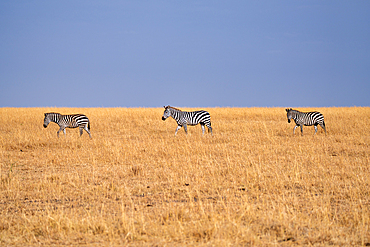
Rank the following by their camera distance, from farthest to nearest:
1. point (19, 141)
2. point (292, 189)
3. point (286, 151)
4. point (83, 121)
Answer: point (83, 121) < point (19, 141) < point (286, 151) < point (292, 189)

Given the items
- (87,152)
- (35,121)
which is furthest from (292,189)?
(35,121)

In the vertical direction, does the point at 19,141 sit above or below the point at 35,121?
below

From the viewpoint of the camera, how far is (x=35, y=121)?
2522cm

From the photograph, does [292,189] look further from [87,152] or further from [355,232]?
[87,152]

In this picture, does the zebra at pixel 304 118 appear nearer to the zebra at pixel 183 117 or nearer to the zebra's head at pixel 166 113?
the zebra at pixel 183 117

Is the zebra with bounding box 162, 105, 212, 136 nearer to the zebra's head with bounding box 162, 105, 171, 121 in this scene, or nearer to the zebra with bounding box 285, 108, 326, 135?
the zebra's head with bounding box 162, 105, 171, 121

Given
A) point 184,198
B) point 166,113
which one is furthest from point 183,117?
point 184,198

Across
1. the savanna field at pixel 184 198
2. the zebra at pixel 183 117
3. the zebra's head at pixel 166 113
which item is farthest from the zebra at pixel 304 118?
the zebra's head at pixel 166 113

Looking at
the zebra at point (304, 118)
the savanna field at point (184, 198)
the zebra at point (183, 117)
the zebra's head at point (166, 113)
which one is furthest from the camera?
the zebra at point (304, 118)

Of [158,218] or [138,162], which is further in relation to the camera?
[138,162]

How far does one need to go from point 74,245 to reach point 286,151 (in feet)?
29.6

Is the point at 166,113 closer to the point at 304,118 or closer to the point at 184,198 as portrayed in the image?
the point at 304,118

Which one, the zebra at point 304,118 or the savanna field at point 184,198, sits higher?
the zebra at point 304,118

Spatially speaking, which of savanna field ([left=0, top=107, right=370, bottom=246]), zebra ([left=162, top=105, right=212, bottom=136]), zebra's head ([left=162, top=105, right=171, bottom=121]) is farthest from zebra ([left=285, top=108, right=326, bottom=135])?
zebra's head ([left=162, top=105, right=171, bottom=121])
